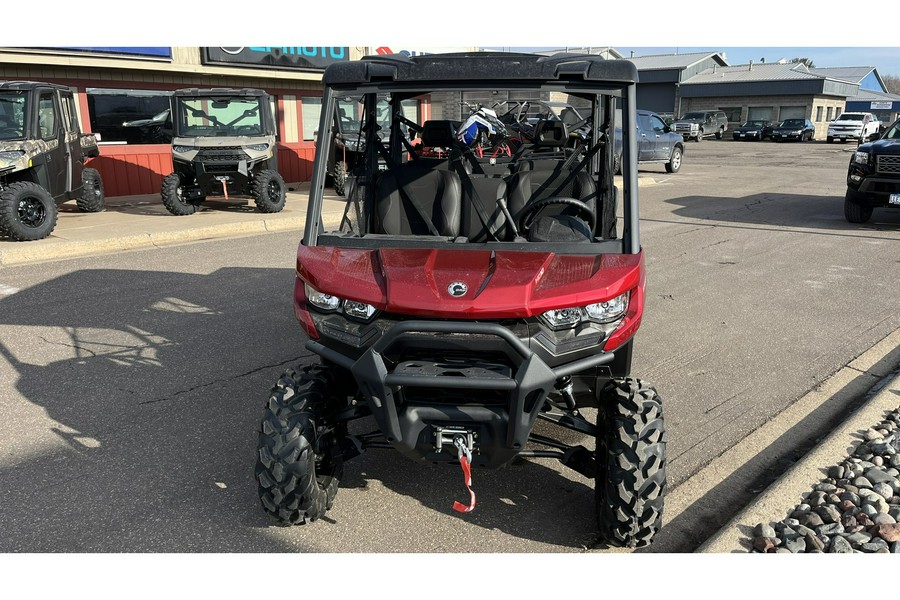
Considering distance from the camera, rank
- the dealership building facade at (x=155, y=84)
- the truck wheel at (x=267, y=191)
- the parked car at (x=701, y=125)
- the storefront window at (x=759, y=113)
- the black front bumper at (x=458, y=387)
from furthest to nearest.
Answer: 1. the storefront window at (x=759, y=113)
2. the parked car at (x=701, y=125)
3. the dealership building facade at (x=155, y=84)
4. the truck wheel at (x=267, y=191)
5. the black front bumper at (x=458, y=387)

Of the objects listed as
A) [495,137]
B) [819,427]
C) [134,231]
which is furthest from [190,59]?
[819,427]

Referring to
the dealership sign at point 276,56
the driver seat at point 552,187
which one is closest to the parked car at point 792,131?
the dealership sign at point 276,56

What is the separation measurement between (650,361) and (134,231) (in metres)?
8.36

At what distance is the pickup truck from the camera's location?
21.0 m

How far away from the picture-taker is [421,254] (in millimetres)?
3385

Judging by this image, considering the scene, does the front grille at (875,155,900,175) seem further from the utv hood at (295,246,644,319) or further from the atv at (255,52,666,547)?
the utv hood at (295,246,644,319)

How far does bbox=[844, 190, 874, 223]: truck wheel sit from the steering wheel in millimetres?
10030

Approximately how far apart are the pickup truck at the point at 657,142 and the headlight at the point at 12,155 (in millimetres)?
15625

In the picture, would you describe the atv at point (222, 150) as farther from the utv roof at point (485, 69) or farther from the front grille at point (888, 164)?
the front grille at point (888, 164)

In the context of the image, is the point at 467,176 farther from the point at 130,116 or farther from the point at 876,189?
the point at 130,116

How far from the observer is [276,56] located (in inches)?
653

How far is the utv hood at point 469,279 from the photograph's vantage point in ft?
9.62


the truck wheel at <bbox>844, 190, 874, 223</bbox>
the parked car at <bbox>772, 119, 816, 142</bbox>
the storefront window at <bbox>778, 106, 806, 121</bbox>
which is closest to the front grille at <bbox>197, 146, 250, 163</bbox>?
the truck wheel at <bbox>844, 190, 874, 223</bbox>
